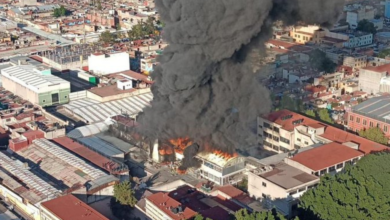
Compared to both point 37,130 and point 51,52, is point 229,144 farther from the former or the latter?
point 51,52

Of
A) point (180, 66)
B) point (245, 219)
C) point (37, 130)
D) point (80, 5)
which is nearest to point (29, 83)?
point (37, 130)

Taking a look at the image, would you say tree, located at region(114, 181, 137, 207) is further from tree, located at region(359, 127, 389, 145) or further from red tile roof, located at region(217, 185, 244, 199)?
tree, located at region(359, 127, 389, 145)

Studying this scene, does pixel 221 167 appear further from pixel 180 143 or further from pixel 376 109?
pixel 376 109

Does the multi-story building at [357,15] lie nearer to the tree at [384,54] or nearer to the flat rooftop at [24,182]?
the tree at [384,54]

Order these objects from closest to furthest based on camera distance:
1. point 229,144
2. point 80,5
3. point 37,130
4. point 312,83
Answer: point 229,144 < point 37,130 < point 312,83 < point 80,5

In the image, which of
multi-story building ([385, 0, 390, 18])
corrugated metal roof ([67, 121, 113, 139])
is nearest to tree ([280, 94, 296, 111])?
corrugated metal roof ([67, 121, 113, 139])

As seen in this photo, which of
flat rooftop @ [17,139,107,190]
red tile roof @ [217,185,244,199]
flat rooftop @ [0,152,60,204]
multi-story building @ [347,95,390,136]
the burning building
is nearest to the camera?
flat rooftop @ [0,152,60,204]
